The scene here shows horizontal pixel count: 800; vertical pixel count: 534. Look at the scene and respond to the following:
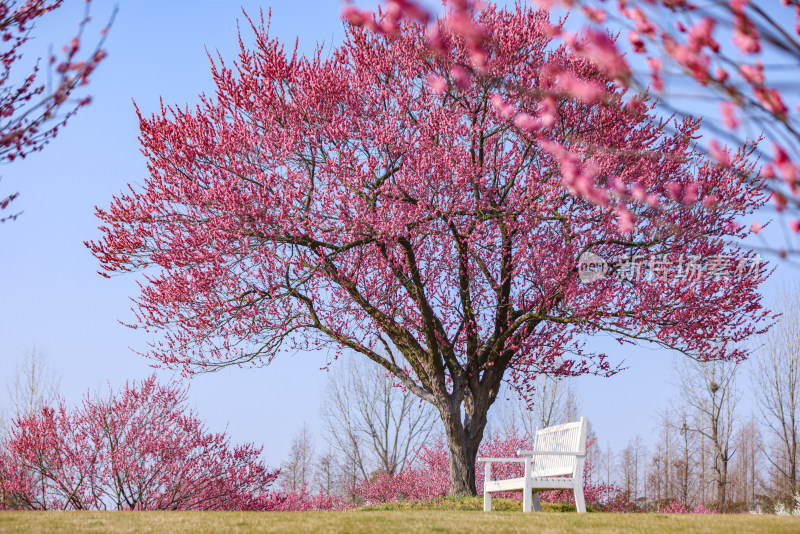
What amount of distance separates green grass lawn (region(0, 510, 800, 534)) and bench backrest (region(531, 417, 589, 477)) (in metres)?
1.02

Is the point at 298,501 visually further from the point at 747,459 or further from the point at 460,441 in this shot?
the point at 747,459

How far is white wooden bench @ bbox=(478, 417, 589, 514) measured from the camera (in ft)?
Answer: 21.5

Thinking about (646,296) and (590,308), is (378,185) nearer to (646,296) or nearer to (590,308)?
(590,308)

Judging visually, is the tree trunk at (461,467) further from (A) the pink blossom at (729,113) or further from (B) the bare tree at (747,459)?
(B) the bare tree at (747,459)

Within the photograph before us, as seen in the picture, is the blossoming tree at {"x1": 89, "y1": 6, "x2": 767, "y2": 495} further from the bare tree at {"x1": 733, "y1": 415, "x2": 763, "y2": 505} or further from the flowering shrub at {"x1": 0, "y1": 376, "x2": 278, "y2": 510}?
the bare tree at {"x1": 733, "y1": 415, "x2": 763, "y2": 505}

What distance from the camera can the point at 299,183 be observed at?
8.78 m

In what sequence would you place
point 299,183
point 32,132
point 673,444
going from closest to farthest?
point 32,132 → point 299,183 → point 673,444

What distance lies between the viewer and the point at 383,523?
16.3ft

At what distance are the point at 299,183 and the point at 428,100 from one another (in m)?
2.38

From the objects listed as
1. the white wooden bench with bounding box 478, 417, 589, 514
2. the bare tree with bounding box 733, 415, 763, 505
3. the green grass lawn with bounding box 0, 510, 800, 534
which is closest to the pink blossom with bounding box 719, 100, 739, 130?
the green grass lawn with bounding box 0, 510, 800, 534

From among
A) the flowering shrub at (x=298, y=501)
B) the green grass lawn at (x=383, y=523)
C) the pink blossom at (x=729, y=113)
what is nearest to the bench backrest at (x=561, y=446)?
the green grass lawn at (x=383, y=523)

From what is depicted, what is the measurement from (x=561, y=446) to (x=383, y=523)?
309 centimetres

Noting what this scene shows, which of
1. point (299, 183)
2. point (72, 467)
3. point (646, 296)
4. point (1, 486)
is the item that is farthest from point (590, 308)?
point (1, 486)

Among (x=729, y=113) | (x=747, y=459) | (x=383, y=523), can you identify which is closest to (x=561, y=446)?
(x=383, y=523)
